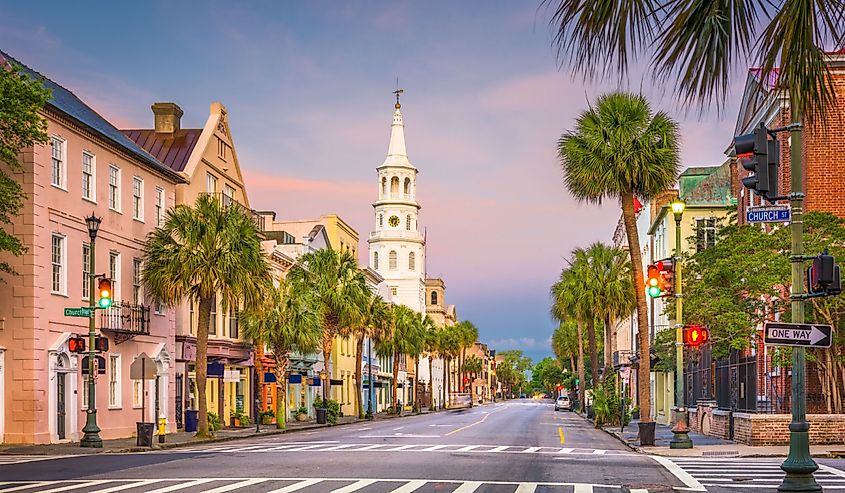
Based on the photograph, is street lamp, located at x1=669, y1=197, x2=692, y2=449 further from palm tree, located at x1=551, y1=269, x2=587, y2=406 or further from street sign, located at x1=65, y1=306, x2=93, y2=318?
palm tree, located at x1=551, y1=269, x2=587, y2=406

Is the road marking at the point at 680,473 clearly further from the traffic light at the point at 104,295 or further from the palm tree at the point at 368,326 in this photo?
the palm tree at the point at 368,326

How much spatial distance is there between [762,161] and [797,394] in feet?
9.23

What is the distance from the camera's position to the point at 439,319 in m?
171

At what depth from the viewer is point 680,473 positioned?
2270 centimetres

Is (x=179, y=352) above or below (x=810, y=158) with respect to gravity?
below

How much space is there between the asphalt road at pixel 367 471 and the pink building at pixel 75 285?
22.1 ft

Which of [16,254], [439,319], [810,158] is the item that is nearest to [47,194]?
[16,254]

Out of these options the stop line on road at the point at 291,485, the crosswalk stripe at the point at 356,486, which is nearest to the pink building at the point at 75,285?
the stop line on road at the point at 291,485

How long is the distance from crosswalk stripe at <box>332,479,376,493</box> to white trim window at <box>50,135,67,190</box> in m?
21.3

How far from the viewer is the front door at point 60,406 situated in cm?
3653

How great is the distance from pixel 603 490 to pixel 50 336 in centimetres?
2334

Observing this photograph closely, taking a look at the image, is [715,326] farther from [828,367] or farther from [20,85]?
[20,85]

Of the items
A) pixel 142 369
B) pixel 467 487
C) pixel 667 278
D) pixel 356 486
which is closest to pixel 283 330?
pixel 142 369

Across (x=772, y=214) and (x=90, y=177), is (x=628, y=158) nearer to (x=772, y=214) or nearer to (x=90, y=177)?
(x=90, y=177)
